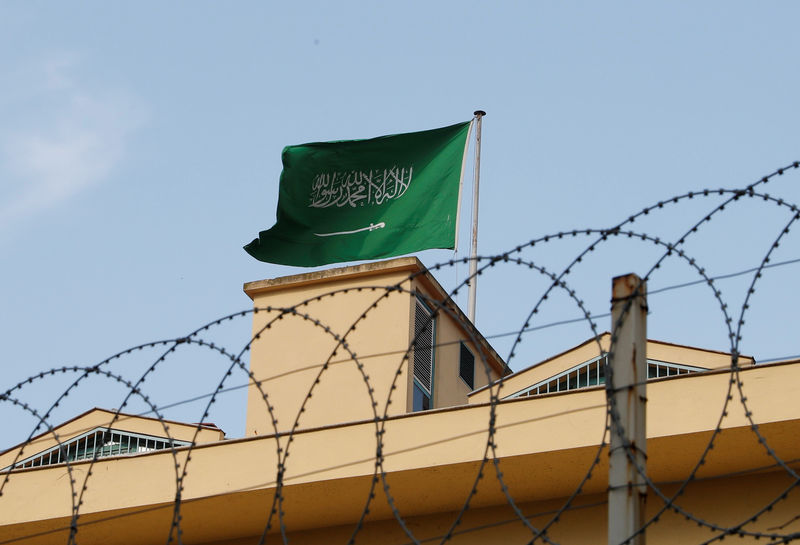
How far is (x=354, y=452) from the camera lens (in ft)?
36.9

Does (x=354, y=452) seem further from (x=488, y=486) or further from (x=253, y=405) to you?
(x=253, y=405)

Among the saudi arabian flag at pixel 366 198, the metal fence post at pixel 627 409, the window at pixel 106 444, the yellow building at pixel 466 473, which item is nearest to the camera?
the metal fence post at pixel 627 409

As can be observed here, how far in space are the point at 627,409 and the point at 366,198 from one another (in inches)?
381

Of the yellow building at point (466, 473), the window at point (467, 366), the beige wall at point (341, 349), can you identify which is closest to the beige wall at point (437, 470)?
the yellow building at point (466, 473)

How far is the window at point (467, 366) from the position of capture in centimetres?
1568

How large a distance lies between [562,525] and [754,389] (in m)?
2.03

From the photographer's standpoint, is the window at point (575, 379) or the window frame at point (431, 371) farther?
the window frame at point (431, 371)

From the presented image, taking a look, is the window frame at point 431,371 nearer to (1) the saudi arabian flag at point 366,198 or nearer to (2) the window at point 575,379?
(1) the saudi arabian flag at point 366,198

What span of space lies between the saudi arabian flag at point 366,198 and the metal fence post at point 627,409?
27.5ft

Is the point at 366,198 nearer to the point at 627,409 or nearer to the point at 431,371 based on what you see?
the point at 431,371

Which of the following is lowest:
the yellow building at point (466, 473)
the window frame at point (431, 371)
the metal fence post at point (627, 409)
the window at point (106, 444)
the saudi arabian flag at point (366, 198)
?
the metal fence post at point (627, 409)

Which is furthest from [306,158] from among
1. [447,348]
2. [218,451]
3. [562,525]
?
[562,525]

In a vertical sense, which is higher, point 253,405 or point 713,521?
point 253,405

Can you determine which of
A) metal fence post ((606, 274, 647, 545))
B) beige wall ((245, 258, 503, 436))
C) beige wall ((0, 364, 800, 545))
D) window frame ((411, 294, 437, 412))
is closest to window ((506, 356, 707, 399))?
beige wall ((245, 258, 503, 436))
